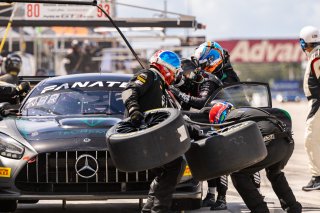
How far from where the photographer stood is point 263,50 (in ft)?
291

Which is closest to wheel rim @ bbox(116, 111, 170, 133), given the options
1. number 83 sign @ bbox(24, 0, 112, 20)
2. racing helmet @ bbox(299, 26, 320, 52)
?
racing helmet @ bbox(299, 26, 320, 52)

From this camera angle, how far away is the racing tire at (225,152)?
→ 312 inches

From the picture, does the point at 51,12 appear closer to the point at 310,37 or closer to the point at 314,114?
the point at 310,37

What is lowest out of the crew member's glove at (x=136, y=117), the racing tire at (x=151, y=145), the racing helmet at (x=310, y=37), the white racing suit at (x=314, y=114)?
the white racing suit at (x=314, y=114)

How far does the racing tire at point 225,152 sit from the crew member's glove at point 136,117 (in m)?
0.47

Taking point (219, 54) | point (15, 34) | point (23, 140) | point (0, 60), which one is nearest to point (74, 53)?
point (15, 34)

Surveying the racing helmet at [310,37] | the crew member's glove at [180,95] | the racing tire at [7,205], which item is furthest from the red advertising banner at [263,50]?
the racing tire at [7,205]

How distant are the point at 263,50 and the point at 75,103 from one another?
7916 centimetres

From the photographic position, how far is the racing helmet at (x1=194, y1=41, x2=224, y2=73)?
11125mm

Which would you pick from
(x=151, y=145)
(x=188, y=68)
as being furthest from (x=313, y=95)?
(x=151, y=145)

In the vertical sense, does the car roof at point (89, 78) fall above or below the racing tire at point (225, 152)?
above

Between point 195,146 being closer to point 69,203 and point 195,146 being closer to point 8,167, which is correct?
point 8,167

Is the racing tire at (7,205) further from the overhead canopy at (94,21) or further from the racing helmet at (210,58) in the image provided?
the overhead canopy at (94,21)

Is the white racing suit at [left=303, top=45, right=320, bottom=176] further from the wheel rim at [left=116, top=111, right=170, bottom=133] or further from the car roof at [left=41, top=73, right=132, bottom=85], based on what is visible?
the wheel rim at [left=116, top=111, right=170, bottom=133]
